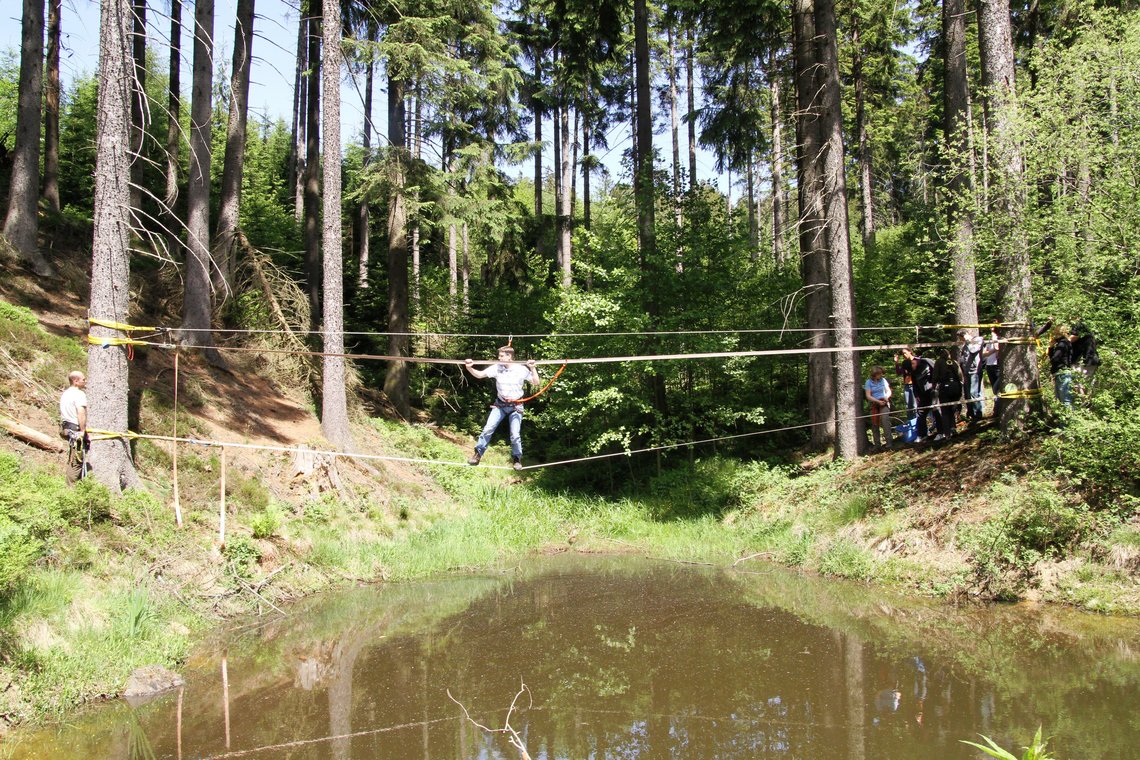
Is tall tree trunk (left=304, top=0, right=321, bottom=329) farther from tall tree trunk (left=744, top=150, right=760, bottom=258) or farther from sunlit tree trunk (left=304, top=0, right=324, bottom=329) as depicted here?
tall tree trunk (left=744, top=150, right=760, bottom=258)

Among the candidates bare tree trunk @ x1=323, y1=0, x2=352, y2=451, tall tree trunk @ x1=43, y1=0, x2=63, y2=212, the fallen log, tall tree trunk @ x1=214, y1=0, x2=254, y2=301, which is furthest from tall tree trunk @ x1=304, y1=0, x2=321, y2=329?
the fallen log

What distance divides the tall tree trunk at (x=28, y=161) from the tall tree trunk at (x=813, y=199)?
13.9m

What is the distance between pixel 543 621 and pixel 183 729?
4.60 metres

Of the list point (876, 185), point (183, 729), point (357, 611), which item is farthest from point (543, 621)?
point (876, 185)

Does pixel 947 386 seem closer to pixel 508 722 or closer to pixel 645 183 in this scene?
pixel 645 183

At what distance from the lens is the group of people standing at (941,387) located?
13164 mm

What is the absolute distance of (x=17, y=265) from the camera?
1426cm

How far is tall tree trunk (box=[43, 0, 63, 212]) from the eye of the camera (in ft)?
59.3

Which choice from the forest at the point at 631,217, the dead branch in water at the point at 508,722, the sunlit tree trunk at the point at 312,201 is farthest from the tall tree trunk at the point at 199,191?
the dead branch in water at the point at 508,722

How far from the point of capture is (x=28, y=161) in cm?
1438

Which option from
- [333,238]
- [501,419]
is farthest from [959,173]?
[333,238]

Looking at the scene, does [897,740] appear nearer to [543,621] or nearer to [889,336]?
[543,621]

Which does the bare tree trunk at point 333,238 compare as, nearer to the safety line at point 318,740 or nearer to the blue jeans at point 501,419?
the blue jeans at point 501,419

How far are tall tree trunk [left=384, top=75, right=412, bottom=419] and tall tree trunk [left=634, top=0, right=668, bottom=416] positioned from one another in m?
5.42
